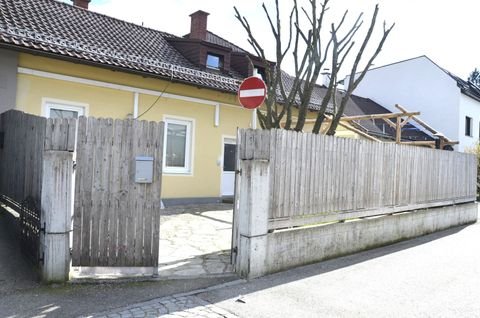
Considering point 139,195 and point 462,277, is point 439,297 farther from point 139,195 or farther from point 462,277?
point 139,195

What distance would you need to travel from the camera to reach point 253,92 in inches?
256

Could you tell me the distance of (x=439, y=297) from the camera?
16.1 feet

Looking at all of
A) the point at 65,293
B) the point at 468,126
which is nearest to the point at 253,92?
the point at 65,293

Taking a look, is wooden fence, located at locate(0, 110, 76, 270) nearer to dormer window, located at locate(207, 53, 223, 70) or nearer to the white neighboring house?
dormer window, located at locate(207, 53, 223, 70)

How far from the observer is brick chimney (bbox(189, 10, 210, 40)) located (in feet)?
52.5

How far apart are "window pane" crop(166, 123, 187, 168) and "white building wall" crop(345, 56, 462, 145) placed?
66.6 ft

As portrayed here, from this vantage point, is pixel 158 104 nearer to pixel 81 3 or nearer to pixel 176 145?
pixel 176 145

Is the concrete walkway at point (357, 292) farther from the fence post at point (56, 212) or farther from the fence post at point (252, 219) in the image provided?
the fence post at point (56, 212)

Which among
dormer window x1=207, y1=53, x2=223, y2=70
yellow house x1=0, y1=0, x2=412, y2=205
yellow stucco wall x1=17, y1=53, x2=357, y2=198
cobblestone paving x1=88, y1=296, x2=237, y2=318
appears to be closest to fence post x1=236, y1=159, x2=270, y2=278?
cobblestone paving x1=88, y1=296, x2=237, y2=318

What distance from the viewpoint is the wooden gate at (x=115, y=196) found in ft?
15.9

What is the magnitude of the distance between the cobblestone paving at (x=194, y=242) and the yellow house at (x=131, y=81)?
73.2 inches

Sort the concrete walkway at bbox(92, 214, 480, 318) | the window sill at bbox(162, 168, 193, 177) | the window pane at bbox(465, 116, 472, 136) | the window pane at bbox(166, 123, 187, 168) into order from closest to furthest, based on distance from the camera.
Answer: the concrete walkway at bbox(92, 214, 480, 318) → the window sill at bbox(162, 168, 193, 177) → the window pane at bbox(166, 123, 187, 168) → the window pane at bbox(465, 116, 472, 136)

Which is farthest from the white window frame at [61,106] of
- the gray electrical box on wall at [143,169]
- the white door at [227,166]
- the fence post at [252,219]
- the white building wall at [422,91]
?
the white building wall at [422,91]

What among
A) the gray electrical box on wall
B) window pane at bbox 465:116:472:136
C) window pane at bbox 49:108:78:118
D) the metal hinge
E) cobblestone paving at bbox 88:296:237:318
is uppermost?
window pane at bbox 465:116:472:136
